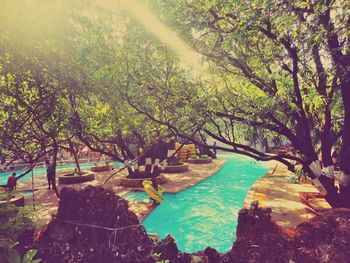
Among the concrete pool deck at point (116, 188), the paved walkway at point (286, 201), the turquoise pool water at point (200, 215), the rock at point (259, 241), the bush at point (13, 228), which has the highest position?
the bush at point (13, 228)

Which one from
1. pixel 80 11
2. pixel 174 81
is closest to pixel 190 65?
pixel 174 81

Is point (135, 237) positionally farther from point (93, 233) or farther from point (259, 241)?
point (259, 241)

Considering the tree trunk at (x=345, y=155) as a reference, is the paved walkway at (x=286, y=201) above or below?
below

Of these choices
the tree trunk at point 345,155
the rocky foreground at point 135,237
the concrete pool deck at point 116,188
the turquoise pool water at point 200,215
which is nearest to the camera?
the rocky foreground at point 135,237

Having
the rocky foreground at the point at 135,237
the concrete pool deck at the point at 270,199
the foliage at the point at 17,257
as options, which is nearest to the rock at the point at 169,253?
the rocky foreground at the point at 135,237

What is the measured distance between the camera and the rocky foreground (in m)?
4.61

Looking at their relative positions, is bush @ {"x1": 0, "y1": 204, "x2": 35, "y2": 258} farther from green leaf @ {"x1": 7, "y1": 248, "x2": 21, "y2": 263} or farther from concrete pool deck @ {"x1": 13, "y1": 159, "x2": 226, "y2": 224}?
concrete pool deck @ {"x1": 13, "y1": 159, "x2": 226, "y2": 224}

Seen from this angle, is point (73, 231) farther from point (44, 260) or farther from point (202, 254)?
point (202, 254)

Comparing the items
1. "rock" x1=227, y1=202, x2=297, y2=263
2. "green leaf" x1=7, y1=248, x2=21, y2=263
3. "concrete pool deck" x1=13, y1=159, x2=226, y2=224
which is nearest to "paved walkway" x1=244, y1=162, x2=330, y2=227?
"rock" x1=227, y1=202, x2=297, y2=263

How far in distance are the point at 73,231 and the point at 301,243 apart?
4.71 m

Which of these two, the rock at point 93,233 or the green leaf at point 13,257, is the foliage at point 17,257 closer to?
the green leaf at point 13,257

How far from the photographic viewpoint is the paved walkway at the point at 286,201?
31.0 feet

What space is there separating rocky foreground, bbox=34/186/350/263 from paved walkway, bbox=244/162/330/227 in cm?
423

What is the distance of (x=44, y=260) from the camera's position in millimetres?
5227
